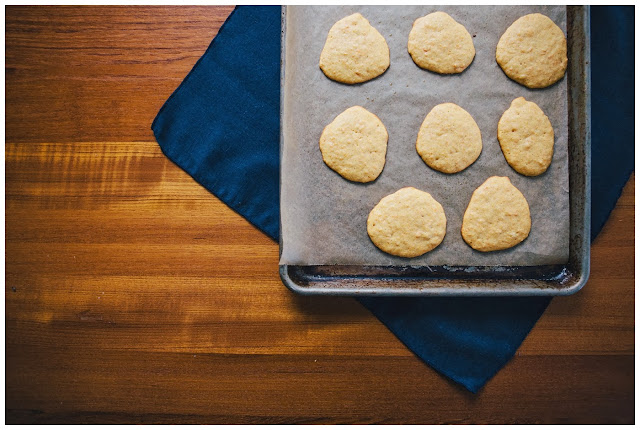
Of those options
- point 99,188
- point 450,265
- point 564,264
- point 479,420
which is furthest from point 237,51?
point 479,420

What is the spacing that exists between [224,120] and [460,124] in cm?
62

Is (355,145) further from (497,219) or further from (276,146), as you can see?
(497,219)

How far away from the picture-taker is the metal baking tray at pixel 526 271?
1054mm

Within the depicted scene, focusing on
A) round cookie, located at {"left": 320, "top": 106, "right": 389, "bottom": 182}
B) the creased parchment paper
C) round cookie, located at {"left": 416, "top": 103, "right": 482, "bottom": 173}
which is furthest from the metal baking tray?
round cookie, located at {"left": 416, "top": 103, "right": 482, "bottom": 173}

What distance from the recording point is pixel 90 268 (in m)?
1.22

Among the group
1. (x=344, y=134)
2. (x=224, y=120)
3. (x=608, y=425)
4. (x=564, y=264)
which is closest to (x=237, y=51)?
(x=224, y=120)

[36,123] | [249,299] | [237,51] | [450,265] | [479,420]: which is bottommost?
[479,420]

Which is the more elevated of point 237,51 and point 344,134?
point 237,51

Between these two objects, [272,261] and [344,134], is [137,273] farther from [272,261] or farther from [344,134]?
[344,134]

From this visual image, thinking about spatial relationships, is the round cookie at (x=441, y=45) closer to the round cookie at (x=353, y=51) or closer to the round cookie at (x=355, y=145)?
the round cookie at (x=353, y=51)

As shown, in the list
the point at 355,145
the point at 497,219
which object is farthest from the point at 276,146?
the point at 497,219

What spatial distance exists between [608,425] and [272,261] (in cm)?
99

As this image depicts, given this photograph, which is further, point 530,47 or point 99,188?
point 99,188

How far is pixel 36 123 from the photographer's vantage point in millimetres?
1223
